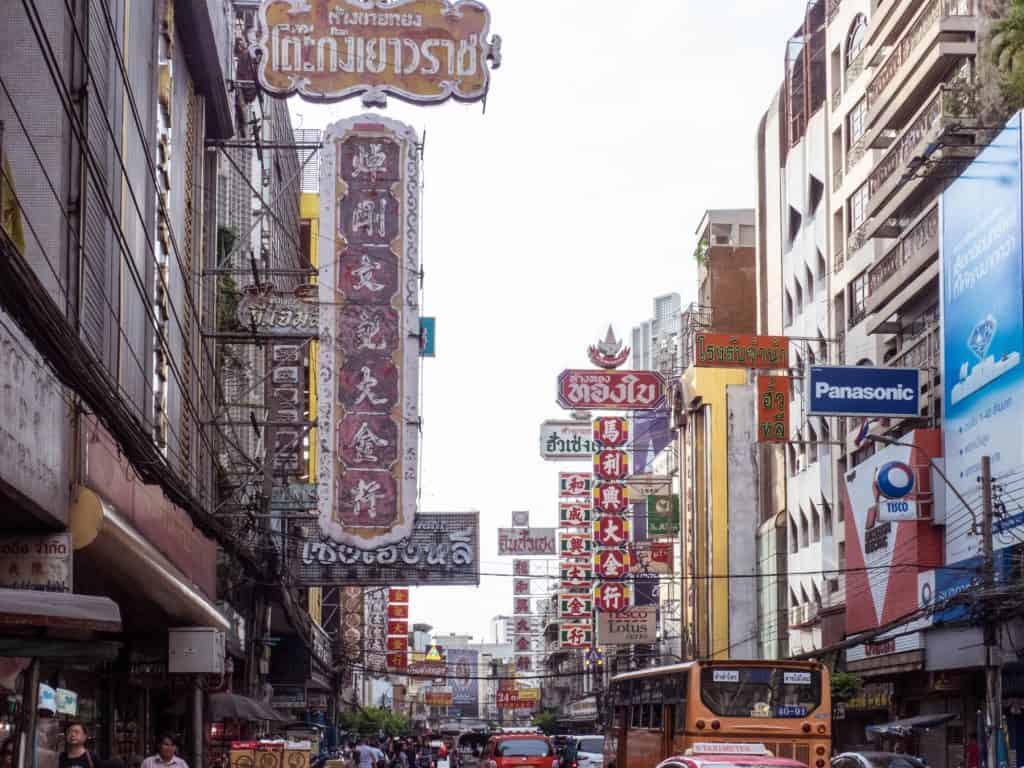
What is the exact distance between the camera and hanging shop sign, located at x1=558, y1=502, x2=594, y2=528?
104 metres

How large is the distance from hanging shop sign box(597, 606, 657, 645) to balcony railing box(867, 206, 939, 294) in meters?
34.1

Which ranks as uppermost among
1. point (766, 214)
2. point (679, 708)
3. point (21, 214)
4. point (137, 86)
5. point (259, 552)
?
point (766, 214)

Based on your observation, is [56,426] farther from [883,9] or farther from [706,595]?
[706,595]

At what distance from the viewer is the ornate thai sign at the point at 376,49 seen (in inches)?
1619

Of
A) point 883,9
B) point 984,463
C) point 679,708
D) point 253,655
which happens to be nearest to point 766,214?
point 883,9

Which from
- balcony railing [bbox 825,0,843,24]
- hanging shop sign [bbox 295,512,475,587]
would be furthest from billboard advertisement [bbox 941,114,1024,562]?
balcony railing [bbox 825,0,843,24]

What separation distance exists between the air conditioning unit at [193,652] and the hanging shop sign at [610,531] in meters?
54.9

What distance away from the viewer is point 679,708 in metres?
29.5

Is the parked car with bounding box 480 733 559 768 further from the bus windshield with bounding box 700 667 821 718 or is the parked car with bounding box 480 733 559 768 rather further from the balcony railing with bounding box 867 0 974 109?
the balcony railing with bounding box 867 0 974 109

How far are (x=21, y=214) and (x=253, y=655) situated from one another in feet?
97.3

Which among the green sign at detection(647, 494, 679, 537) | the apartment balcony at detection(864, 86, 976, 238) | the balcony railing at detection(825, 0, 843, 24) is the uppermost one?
the balcony railing at detection(825, 0, 843, 24)

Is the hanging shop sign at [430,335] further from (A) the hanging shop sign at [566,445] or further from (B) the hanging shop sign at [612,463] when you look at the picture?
(A) the hanging shop sign at [566,445]

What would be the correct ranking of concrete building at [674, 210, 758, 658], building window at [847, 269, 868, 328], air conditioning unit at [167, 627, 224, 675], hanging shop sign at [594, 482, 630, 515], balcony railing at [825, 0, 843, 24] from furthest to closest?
hanging shop sign at [594, 482, 630, 515]
concrete building at [674, 210, 758, 658]
balcony railing at [825, 0, 843, 24]
building window at [847, 269, 868, 328]
air conditioning unit at [167, 627, 224, 675]

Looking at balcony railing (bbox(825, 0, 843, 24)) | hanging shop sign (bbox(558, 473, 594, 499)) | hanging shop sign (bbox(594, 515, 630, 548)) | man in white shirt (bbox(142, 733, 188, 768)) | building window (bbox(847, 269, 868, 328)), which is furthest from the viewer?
hanging shop sign (bbox(558, 473, 594, 499))
